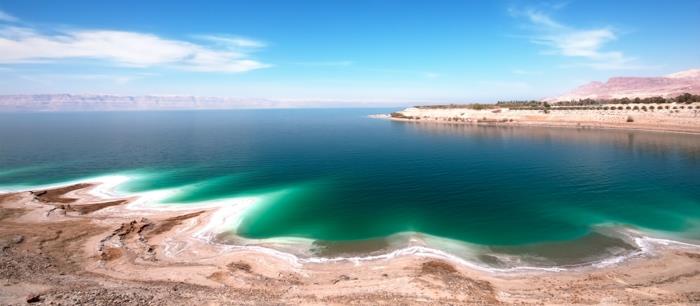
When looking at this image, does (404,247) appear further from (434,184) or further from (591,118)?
(591,118)

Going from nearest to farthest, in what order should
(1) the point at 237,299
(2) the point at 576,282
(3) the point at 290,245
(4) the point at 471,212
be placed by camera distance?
(1) the point at 237,299, (2) the point at 576,282, (3) the point at 290,245, (4) the point at 471,212

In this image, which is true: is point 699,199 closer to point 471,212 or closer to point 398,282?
point 471,212

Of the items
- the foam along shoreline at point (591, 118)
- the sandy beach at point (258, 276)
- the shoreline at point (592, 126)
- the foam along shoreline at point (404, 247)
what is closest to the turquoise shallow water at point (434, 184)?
A: the foam along shoreline at point (404, 247)

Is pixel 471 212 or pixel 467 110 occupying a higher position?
pixel 467 110

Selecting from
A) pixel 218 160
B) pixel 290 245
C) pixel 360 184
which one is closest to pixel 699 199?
pixel 360 184

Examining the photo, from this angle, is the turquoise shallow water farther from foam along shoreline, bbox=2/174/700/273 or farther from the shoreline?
the shoreline

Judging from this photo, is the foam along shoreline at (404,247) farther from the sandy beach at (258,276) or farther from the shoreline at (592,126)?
the shoreline at (592,126)
